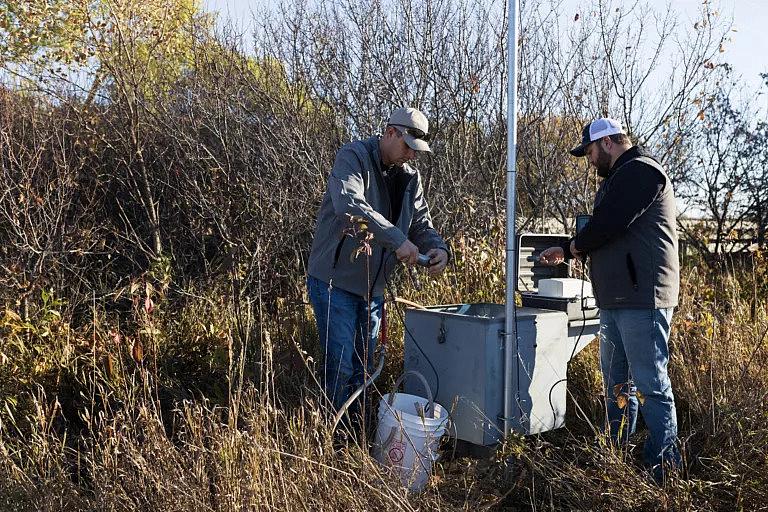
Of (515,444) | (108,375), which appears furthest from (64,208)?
(515,444)

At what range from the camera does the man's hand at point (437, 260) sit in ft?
12.6

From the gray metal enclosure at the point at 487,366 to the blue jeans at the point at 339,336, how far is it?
0.87 ft

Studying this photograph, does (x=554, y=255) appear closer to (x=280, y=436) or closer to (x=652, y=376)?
(x=652, y=376)

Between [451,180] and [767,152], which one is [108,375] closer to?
[451,180]

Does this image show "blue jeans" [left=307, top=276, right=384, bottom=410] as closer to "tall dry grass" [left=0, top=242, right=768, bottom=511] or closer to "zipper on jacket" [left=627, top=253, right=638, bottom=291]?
"tall dry grass" [left=0, top=242, right=768, bottom=511]

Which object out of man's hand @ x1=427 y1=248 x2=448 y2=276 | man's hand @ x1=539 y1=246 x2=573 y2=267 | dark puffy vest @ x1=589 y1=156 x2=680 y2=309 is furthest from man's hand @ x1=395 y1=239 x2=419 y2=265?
dark puffy vest @ x1=589 y1=156 x2=680 y2=309

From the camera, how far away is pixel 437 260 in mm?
3893

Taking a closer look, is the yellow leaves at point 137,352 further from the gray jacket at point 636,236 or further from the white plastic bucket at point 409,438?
the gray jacket at point 636,236

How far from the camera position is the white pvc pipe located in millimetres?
3521

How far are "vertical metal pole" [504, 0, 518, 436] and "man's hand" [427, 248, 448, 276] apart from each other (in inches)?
15.6

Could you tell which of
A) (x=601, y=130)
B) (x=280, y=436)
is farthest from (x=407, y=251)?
(x=601, y=130)

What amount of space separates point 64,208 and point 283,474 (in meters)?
4.34

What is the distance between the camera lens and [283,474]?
291 cm

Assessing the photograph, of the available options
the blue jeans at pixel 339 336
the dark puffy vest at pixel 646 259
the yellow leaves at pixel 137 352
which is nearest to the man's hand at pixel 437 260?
the blue jeans at pixel 339 336
